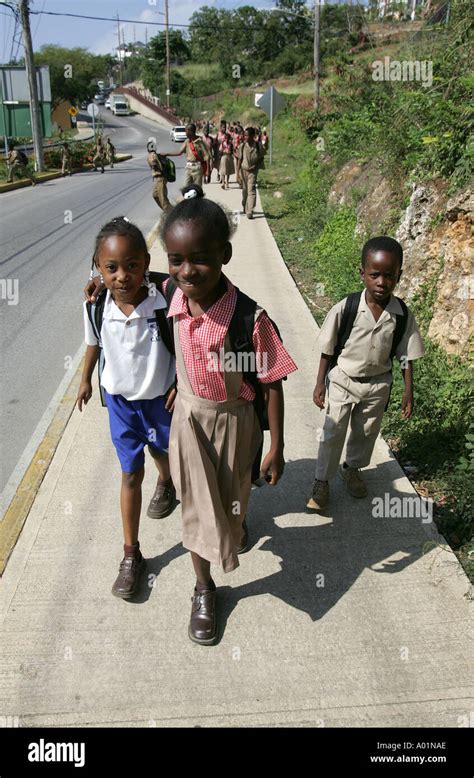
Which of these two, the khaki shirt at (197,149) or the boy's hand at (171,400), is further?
the khaki shirt at (197,149)

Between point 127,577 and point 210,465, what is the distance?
798mm

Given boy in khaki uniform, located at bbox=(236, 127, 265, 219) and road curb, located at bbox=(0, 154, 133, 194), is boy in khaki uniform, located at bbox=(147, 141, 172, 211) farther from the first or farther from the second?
→ road curb, located at bbox=(0, 154, 133, 194)

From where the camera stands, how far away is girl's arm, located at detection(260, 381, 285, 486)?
97.7 inches

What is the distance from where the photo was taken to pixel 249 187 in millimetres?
12391

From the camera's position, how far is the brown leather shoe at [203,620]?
8.63 feet

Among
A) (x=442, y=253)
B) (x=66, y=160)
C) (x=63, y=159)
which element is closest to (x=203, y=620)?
(x=442, y=253)

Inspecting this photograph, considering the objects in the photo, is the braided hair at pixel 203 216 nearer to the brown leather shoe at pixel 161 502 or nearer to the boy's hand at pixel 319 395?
the boy's hand at pixel 319 395

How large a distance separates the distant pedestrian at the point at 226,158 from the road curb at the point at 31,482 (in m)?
14.6

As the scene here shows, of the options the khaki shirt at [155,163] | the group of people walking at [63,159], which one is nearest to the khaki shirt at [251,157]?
the khaki shirt at [155,163]

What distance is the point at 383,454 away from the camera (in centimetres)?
407

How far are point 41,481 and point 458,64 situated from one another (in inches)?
253
